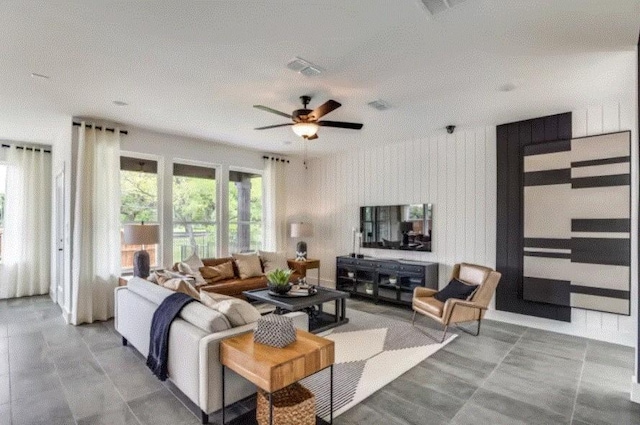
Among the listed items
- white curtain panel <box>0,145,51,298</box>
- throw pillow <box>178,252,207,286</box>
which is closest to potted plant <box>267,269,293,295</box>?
throw pillow <box>178,252,207,286</box>

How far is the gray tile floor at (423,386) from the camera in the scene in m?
2.42

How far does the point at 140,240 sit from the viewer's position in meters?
4.47

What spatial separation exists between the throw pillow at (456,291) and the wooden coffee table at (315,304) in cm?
122

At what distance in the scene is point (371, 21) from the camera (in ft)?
7.61

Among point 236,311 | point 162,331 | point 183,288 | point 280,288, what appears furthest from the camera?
point 280,288

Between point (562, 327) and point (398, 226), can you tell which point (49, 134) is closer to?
point (398, 226)

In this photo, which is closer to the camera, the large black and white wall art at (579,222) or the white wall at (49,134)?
the large black and white wall art at (579,222)

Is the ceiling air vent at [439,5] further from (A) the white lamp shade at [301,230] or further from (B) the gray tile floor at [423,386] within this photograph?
(A) the white lamp shade at [301,230]

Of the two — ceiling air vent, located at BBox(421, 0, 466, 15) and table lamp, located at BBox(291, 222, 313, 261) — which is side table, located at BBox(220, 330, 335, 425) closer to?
ceiling air vent, located at BBox(421, 0, 466, 15)

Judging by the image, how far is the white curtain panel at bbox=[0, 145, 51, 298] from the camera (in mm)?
5824

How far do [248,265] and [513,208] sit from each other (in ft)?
13.4

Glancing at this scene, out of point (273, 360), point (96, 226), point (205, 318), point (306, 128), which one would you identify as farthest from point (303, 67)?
point (96, 226)

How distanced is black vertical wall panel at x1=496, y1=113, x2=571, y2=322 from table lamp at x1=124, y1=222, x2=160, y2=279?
482 cm

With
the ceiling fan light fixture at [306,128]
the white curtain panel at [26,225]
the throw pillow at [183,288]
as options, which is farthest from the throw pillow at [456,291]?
the white curtain panel at [26,225]
